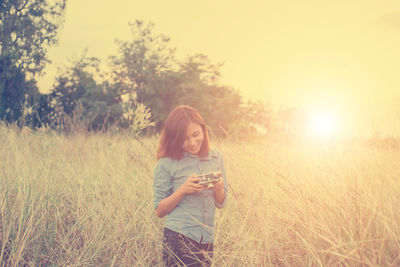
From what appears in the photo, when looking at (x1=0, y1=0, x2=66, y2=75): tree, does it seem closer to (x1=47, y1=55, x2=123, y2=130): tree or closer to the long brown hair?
(x1=47, y1=55, x2=123, y2=130): tree

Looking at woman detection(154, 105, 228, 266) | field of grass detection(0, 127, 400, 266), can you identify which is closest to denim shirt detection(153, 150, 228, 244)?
woman detection(154, 105, 228, 266)

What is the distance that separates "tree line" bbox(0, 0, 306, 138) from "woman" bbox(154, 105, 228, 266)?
48.1ft

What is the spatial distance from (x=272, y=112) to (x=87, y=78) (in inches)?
837

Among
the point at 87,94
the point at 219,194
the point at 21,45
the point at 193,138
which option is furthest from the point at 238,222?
the point at 87,94

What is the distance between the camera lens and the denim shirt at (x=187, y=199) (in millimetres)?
2074

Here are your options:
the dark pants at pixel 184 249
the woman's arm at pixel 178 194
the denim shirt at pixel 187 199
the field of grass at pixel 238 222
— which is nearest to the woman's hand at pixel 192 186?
the woman's arm at pixel 178 194

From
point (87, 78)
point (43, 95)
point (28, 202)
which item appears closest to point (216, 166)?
point (28, 202)

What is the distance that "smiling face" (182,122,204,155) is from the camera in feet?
7.00

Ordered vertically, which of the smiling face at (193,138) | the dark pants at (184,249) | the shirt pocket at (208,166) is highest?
the smiling face at (193,138)

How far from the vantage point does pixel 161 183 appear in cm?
213

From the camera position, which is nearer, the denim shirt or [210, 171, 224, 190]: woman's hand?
[210, 171, 224, 190]: woman's hand

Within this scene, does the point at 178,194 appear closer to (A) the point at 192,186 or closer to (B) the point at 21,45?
(A) the point at 192,186

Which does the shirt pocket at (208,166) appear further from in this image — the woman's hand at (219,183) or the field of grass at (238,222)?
the field of grass at (238,222)

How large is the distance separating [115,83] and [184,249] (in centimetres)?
2543
